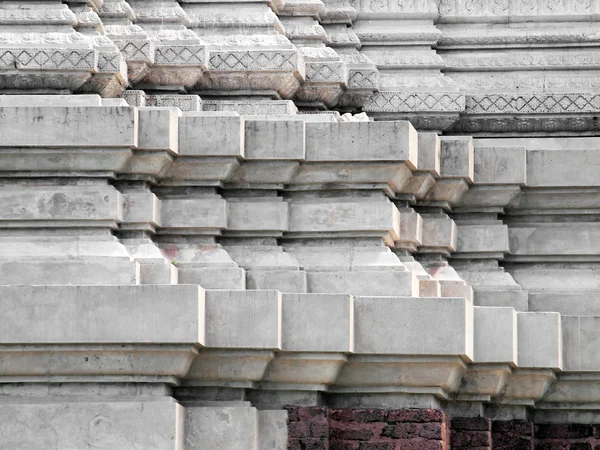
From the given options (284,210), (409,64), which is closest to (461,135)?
(409,64)

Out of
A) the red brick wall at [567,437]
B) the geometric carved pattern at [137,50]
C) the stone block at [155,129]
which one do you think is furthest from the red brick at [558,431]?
A: the geometric carved pattern at [137,50]

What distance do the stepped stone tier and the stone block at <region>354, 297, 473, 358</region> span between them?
24 mm

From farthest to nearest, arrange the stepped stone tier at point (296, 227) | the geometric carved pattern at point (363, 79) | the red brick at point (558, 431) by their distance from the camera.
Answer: the geometric carved pattern at point (363, 79)
the red brick at point (558, 431)
the stepped stone tier at point (296, 227)

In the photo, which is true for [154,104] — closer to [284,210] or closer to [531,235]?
[284,210]

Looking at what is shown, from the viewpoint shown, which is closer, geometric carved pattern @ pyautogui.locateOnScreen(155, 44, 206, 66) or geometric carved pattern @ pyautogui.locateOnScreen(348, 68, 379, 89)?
geometric carved pattern @ pyautogui.locateOnScreen(155, 44, 206, 66)

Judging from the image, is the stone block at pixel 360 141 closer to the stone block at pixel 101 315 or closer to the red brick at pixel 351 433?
the stone block at pixel 101 315

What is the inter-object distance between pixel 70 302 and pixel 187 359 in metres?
1.09

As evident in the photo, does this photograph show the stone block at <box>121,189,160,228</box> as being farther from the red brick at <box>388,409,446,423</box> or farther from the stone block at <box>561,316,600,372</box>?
the stone block at <box>561,316,600,372</box>

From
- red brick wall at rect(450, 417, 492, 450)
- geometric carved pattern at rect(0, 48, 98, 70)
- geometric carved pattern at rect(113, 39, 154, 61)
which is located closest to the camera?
geometric carved pattern at rect(0, 48, 98, 70)

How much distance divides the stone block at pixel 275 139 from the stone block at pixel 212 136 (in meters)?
0.20

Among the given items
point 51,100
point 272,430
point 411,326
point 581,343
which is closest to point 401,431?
point 411,326

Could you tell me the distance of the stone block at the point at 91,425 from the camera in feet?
60.8

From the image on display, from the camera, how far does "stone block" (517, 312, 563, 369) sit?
19812 millimetres

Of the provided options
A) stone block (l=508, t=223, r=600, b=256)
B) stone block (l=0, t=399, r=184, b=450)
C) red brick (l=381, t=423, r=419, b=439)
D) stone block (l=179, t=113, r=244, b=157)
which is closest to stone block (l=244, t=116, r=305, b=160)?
stone block (l=179, t=113, r=244, b=157)
